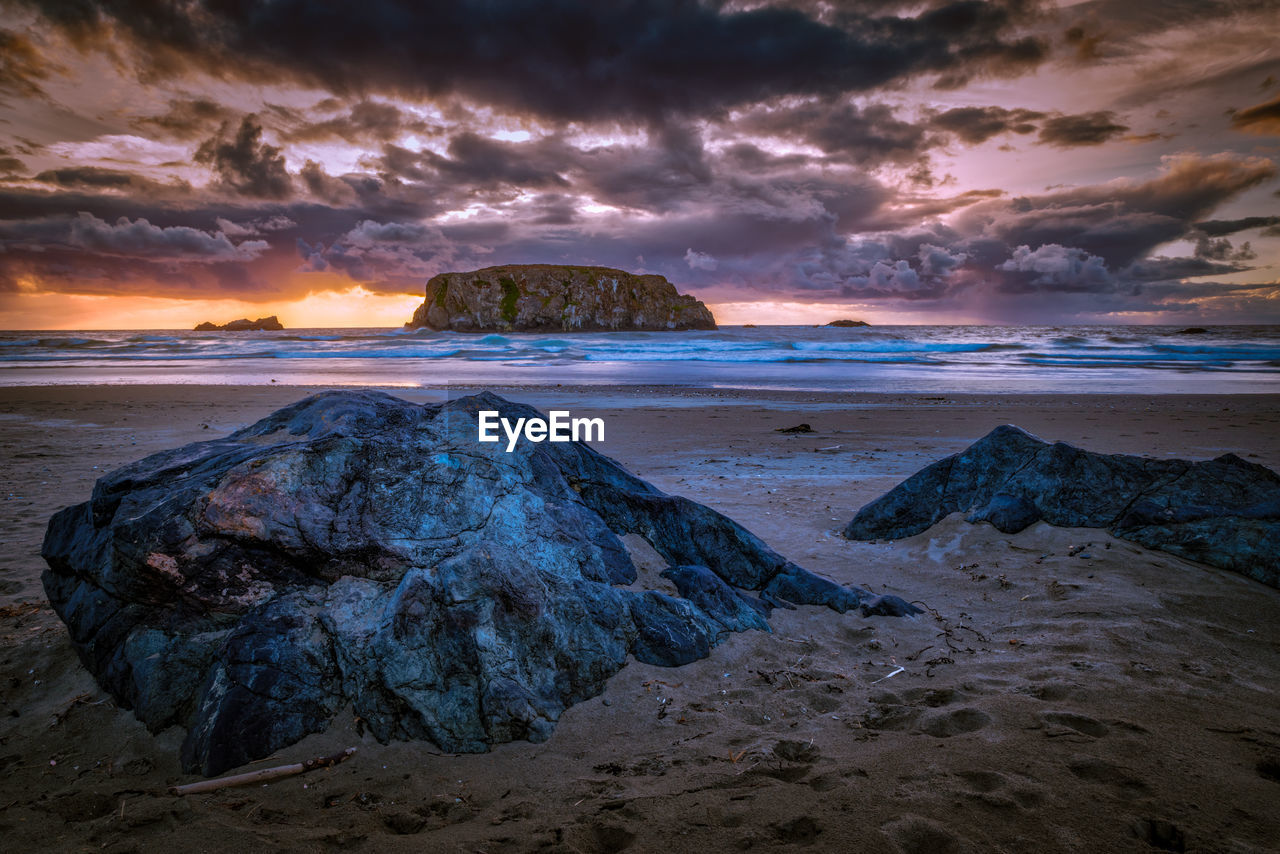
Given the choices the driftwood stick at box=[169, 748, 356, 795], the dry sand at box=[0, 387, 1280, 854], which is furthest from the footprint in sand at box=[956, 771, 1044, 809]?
the driftwood stick at box=[169, 748, 356, 795]

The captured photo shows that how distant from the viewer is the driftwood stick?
249 cm

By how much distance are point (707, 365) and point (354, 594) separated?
31217 millimetres

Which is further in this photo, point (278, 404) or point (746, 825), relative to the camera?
point (278, 404)

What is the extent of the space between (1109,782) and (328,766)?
3.17 meters

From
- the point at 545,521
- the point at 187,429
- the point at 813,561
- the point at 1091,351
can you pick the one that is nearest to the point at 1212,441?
the point at 813,561

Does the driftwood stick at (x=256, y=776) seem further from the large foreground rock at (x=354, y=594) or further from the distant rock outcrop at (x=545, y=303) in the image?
the distant rock outcrop at (x=545, y=303)

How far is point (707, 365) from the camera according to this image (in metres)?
33.7

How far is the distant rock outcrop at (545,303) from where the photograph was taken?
10416 cm

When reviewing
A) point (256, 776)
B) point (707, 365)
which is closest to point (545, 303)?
point (707, 365)

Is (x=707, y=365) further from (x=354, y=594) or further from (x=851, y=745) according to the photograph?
(x=851, y=745)

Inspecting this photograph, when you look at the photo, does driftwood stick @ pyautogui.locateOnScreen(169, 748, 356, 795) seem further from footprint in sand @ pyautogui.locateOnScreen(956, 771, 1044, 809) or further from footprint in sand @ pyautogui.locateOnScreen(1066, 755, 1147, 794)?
footprint in sand @ pyautogui.locateOnScreen(1066, 755, 1147, 794)

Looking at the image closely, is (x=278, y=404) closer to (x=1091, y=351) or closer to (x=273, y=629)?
(x=273, y=629)

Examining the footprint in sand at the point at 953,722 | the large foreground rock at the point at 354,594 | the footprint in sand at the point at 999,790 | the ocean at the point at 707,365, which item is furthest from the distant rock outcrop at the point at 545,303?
the footprint in sand at the point at 999,790

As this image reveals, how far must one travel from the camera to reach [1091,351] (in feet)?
132
